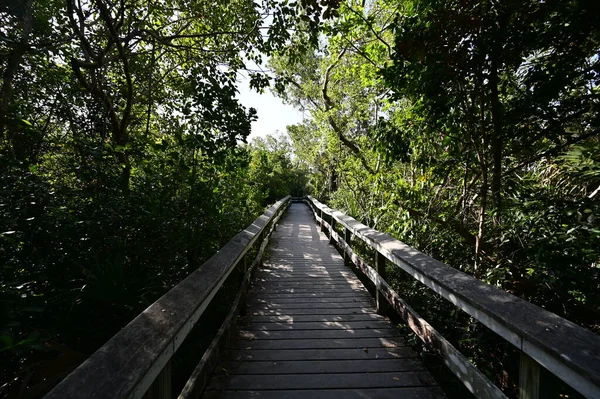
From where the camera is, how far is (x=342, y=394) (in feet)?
6.46

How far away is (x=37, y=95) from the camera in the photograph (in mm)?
4605

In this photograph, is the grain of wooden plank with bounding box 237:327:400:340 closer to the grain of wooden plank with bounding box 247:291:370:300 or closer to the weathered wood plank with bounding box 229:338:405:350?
the weathered wood plank with bounding box 229:338:405:350

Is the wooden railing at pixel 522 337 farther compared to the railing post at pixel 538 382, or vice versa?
the railing post at pixel 538 382

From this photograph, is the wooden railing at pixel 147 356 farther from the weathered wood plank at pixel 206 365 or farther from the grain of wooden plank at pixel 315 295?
the grain of wooden plank at pixel 315 295

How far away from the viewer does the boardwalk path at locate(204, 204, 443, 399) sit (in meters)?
2.04

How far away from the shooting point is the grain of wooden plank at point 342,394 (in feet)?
6.40

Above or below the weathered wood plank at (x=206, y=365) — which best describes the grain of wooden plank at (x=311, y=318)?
below

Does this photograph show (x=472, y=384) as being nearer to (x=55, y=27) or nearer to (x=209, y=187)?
(x=209, y=187)

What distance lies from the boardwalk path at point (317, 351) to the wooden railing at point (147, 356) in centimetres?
46

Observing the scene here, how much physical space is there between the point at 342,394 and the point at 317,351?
22.5 inches

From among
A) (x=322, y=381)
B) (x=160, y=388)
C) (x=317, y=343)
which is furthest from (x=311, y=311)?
(x=160, y=388)

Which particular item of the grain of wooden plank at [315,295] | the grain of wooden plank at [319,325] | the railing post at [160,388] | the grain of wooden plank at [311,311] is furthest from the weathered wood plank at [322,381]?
the grain of wooden plank at [315,295]

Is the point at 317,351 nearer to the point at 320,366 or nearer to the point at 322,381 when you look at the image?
the point at 320,366

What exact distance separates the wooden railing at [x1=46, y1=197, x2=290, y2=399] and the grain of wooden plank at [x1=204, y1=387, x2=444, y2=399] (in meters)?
0.26
